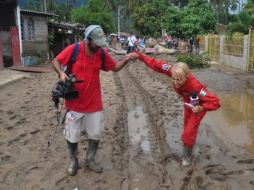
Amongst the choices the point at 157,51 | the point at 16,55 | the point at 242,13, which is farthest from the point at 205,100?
the point at 157,51

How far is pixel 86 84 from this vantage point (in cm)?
490

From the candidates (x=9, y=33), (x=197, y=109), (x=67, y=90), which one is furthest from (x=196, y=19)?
(x=67, y=90)

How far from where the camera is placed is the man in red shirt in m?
4.77

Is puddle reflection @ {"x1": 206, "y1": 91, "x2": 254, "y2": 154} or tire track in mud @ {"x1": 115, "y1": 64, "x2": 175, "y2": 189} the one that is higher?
tire track in mud @ {"x1": 115, "y1": 64, "x2": 175, "y2": 189}

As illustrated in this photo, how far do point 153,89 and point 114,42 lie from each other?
38901mm

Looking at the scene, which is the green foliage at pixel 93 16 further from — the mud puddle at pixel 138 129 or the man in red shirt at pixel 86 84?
the man in red shirt at pixel 86 84

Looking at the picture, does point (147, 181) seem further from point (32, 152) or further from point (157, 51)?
point (157, 51)

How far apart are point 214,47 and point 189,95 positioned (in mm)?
22053

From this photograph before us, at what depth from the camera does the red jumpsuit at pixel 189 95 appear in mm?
5145

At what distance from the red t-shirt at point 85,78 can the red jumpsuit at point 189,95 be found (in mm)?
703

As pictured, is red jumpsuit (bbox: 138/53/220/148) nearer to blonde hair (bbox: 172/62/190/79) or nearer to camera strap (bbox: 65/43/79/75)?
blonde hair (bbox: 172/62/190/79)

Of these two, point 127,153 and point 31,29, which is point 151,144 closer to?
point 127,153

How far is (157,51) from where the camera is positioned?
116 feet

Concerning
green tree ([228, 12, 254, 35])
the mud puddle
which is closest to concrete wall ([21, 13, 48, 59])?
green tree ([228, 12, 254, 35])
